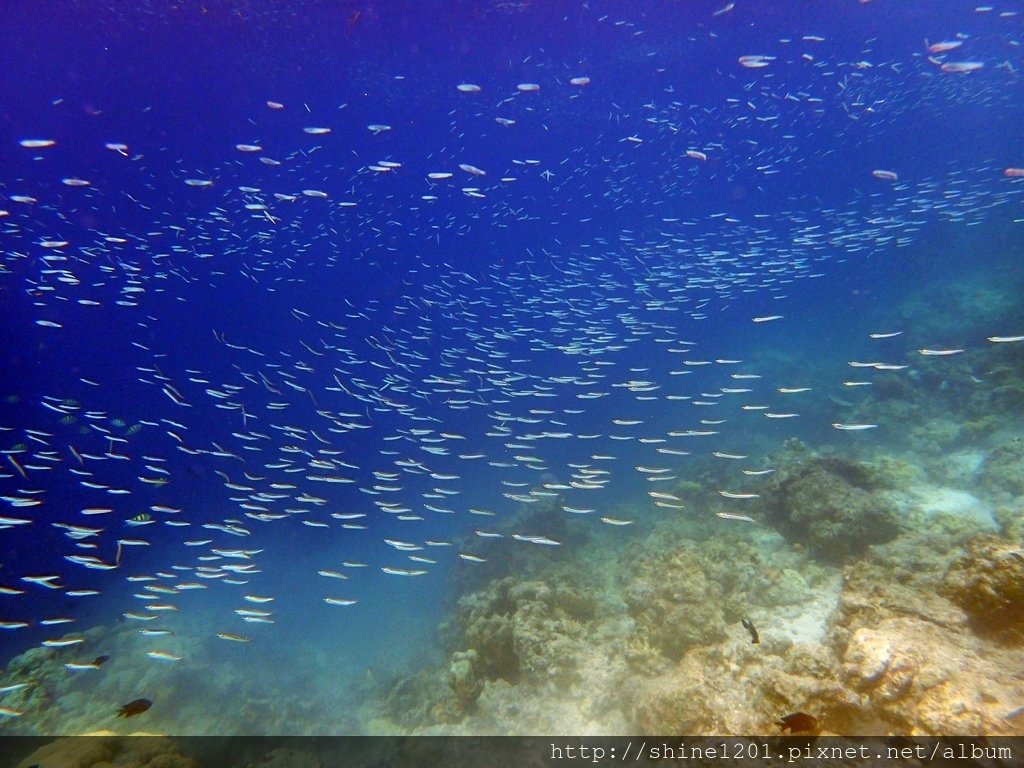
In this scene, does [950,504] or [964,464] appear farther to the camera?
[964,464]

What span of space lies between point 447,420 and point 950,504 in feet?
120

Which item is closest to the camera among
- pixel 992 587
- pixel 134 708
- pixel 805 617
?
pixel 992 587

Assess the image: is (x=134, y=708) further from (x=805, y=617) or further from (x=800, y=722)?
(x=805, y=617)

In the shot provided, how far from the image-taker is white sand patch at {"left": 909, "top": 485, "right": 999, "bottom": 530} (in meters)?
8.85

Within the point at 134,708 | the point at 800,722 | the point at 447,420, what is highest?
the point at 447,420

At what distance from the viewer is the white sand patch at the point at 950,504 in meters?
8.85

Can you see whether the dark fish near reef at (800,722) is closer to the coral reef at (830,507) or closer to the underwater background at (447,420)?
the underwater background at (447,420)

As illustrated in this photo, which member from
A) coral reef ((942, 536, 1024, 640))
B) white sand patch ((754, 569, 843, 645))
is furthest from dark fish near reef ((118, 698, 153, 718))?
coral reef ((942, 536, 1024, 640))

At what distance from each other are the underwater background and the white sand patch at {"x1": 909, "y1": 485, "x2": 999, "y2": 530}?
0.33ft

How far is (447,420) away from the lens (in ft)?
140

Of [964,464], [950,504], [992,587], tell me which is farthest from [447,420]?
[992,587]

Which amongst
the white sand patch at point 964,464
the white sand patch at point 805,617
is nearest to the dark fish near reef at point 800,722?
the white sand patch at point 805,617

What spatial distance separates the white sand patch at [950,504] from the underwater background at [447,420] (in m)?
0.10

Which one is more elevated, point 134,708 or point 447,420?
point 447,420
